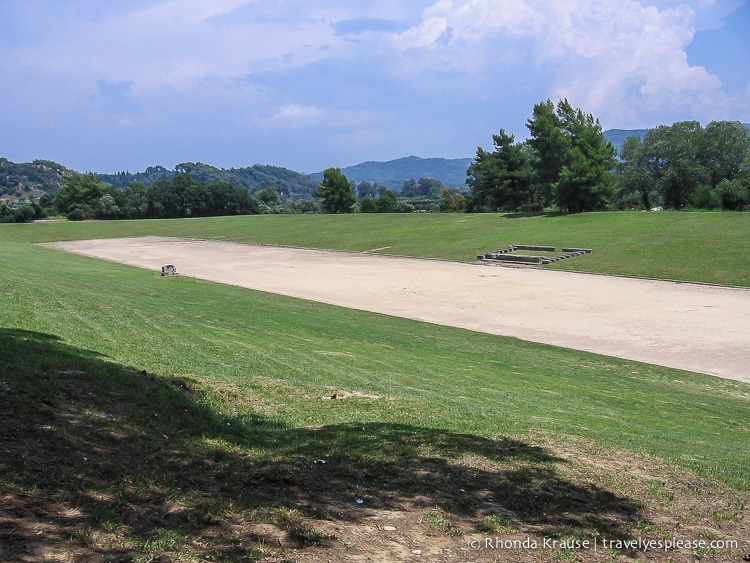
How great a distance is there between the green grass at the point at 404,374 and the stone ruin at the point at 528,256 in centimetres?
2336

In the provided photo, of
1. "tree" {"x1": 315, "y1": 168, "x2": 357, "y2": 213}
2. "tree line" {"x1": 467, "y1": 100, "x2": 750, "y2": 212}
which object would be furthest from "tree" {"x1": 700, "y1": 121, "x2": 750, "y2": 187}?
"tree" {"x1": 315, "y1": 168, "x2": 357, "y2": 213}

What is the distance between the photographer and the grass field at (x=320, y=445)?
443 centimetres

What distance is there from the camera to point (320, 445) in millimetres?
6465

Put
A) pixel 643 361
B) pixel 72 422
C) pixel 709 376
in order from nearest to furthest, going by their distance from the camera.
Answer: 1. pixel 72 422
2. pixel 709 376
3. pixel 643 361

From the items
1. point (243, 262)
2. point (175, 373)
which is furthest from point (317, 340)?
point (243, 262)

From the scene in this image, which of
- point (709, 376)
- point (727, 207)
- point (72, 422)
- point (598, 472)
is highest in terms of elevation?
point (727, 207)

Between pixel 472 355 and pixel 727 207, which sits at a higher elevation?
pixel 727 207

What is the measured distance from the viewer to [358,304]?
26.0m

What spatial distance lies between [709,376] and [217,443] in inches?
525

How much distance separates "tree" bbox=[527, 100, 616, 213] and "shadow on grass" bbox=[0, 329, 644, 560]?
198 ft

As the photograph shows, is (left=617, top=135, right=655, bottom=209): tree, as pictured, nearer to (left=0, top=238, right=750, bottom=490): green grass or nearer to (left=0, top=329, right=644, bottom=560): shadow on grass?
(left=0, top=238, right=750, bottom=490): green grass

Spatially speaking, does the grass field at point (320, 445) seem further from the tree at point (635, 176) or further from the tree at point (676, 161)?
the tree at point (635, 176)

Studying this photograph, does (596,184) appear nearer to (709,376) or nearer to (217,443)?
(709,376)

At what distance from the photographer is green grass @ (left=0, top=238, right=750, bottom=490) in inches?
334
